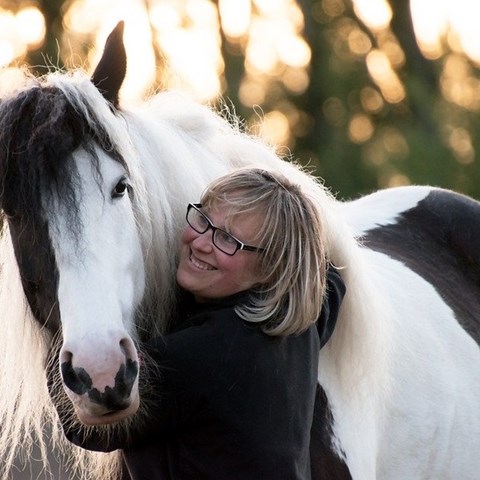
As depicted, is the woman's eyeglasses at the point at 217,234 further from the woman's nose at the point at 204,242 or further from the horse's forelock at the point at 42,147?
the horse's forelock at the point at 42,147

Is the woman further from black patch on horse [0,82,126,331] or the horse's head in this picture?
black patch on horse [0,82,126,331]

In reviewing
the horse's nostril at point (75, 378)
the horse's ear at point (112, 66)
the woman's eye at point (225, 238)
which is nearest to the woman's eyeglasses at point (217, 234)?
the woman's eye at point (225, 238)

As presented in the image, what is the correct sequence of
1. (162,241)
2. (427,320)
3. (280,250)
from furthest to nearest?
1. (427,320)
2. (162,241)
3. (280,250)

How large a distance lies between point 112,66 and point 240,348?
88cm

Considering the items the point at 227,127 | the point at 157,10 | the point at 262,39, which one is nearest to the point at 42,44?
the point at 157,10

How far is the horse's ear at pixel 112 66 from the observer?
9.89 ft

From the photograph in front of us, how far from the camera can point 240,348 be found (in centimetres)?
275

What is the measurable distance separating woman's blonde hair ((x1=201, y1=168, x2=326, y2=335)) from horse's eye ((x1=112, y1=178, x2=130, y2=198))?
0.25m

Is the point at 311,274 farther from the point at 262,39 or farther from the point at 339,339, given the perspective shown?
the point at 262,39

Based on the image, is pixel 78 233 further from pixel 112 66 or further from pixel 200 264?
pixel 112 66

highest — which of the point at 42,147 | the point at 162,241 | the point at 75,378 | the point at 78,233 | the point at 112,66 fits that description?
the point at 112,66

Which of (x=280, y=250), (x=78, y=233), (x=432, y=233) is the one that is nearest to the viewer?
(x=78, y=233)

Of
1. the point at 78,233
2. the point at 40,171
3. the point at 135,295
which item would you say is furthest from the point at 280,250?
the point at 40,171

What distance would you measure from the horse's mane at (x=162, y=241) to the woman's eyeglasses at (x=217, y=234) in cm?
10
